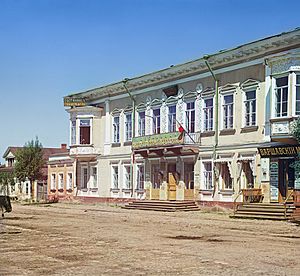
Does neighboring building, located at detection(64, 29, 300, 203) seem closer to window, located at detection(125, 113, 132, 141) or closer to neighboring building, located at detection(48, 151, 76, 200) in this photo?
window, located at detection(125, 113, 132, 141)

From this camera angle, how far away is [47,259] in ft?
45.3

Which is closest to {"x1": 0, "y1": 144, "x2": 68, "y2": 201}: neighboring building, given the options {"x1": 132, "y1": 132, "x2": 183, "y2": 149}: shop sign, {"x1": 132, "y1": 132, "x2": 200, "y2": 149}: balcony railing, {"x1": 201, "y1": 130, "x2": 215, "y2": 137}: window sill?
{"x1": 132, "y1": 132, "x2": 183, "y2": 149}: shop sign

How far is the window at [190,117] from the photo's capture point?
36.5 metres

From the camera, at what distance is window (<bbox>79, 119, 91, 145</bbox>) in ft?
151

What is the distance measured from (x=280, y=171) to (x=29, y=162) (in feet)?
109

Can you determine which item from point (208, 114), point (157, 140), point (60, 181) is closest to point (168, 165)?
point (157, 140)

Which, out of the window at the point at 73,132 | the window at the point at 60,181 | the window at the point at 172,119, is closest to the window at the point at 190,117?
the window at the point at 172,119

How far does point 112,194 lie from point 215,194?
12.3 meters

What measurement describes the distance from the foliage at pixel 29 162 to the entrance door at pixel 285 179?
33099mm

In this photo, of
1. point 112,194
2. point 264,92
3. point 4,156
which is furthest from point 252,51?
point 4,156

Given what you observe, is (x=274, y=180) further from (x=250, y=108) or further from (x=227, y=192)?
(x=250, y=108)

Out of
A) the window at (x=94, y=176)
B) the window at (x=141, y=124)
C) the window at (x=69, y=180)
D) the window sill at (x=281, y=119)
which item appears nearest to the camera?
the window sill at (x=281, y=119)

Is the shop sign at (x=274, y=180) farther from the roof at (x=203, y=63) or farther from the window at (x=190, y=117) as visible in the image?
the window at (x=190, y=117)

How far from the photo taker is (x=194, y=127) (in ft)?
Answer: 119
